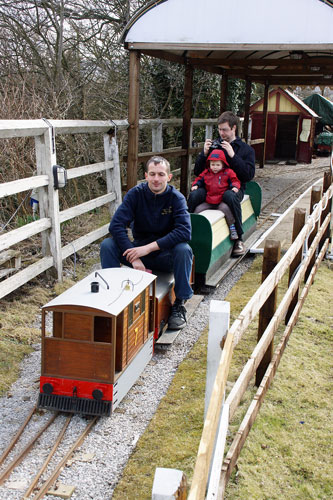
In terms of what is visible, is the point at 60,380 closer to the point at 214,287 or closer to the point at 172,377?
the point at 172,377

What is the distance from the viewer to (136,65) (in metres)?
7.93

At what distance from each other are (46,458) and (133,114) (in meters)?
5.70

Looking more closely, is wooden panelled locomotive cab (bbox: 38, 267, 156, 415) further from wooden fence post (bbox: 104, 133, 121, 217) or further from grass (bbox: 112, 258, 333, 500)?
wooden fence post (bbox: 104, 133, 121, 217)

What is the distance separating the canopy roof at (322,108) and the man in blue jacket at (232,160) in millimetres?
22264

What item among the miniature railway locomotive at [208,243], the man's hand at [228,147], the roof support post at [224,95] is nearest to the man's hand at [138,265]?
the miniature railway locomotive at [208,243]

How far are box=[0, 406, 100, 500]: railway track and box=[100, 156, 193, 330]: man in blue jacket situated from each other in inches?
66.7

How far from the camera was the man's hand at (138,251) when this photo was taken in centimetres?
518

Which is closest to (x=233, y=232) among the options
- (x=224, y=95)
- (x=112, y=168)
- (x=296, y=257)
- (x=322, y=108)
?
(x=296, y=257)

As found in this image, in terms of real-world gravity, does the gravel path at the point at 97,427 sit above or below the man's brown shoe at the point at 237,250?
below

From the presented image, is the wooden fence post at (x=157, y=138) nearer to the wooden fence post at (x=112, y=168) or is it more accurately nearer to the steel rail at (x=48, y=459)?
the wooden fence post at (x=112, y=168)

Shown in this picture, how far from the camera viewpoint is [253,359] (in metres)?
3.35

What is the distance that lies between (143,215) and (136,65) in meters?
3.44

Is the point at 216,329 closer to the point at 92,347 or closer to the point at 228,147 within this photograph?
the point at 92,347

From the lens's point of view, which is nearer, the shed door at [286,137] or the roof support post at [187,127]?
the roof support post at [187,127]
